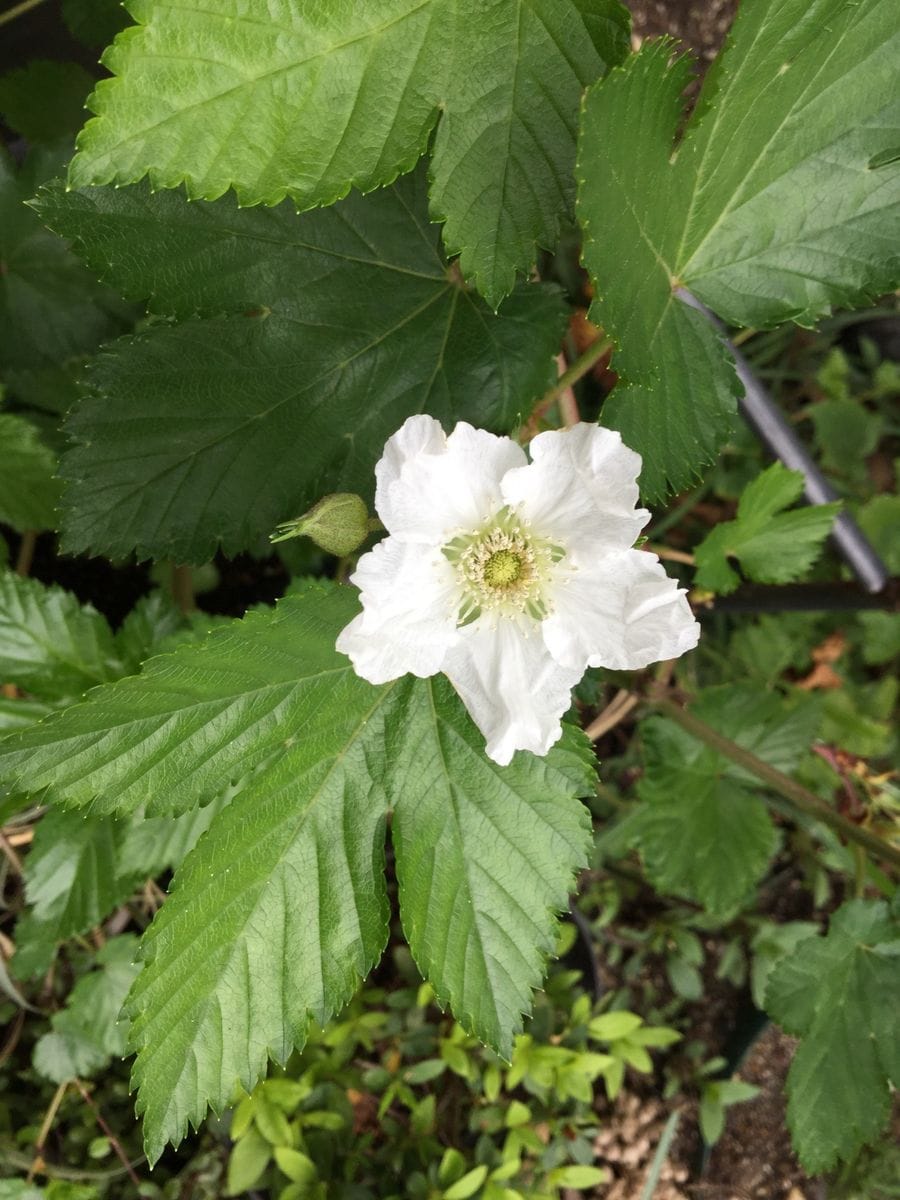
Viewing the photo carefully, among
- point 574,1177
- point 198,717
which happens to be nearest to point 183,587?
point 198,717

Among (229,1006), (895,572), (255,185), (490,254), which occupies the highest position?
(255,185)

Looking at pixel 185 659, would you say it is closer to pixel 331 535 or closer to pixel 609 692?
pixel 331 535

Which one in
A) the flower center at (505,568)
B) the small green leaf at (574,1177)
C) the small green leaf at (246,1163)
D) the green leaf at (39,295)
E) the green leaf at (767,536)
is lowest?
the small green leaf at (574,1177)

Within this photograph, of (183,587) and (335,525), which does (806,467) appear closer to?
(335,525)

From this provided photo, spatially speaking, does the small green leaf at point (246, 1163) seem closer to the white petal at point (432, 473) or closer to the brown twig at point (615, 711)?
the brown twig at point (615, 711)

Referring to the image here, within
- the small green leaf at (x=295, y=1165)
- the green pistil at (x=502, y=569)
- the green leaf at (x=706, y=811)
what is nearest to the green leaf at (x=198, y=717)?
the green pistil at (x=502, y=569)

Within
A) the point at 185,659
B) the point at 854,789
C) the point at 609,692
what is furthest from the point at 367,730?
the point at 854,789
